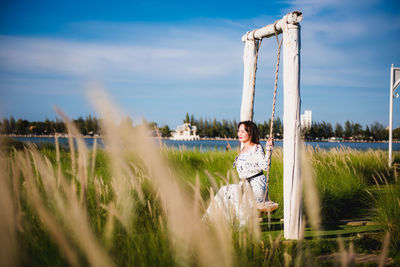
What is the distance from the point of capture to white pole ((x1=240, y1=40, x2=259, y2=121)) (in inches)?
186

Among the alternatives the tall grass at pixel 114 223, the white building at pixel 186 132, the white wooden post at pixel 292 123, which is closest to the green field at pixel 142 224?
the tall grass at pixel 114 223

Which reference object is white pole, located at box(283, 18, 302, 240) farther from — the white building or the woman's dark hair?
the white building

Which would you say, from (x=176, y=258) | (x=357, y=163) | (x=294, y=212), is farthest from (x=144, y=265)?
(x=357, y=163)

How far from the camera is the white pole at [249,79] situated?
15.5ft

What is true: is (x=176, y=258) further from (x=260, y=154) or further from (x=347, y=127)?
(x=347, y=127)

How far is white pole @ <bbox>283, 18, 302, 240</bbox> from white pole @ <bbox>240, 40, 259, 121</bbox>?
130 centimetres

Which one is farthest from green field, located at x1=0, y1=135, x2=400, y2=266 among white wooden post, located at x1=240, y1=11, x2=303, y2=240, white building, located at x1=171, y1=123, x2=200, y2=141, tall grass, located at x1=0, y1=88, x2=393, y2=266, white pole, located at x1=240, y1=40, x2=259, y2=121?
white building, located at x1=171, y1=123, x2=200, y2=141

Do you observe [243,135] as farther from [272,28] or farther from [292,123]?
[272,28]

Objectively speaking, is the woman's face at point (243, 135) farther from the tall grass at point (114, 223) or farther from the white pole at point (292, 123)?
the tall grass at point (114, 223)

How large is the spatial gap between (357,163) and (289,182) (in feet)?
19.2

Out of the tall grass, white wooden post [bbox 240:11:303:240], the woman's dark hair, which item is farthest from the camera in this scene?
the woman's dark hair

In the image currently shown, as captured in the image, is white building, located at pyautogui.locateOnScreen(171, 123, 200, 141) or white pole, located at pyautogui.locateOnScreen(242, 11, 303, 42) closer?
white pole, located at pyautogui.locateOnScreen(242, 11, 303, 42)

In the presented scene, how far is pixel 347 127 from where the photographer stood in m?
77.4

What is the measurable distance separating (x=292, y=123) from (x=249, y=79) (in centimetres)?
163
